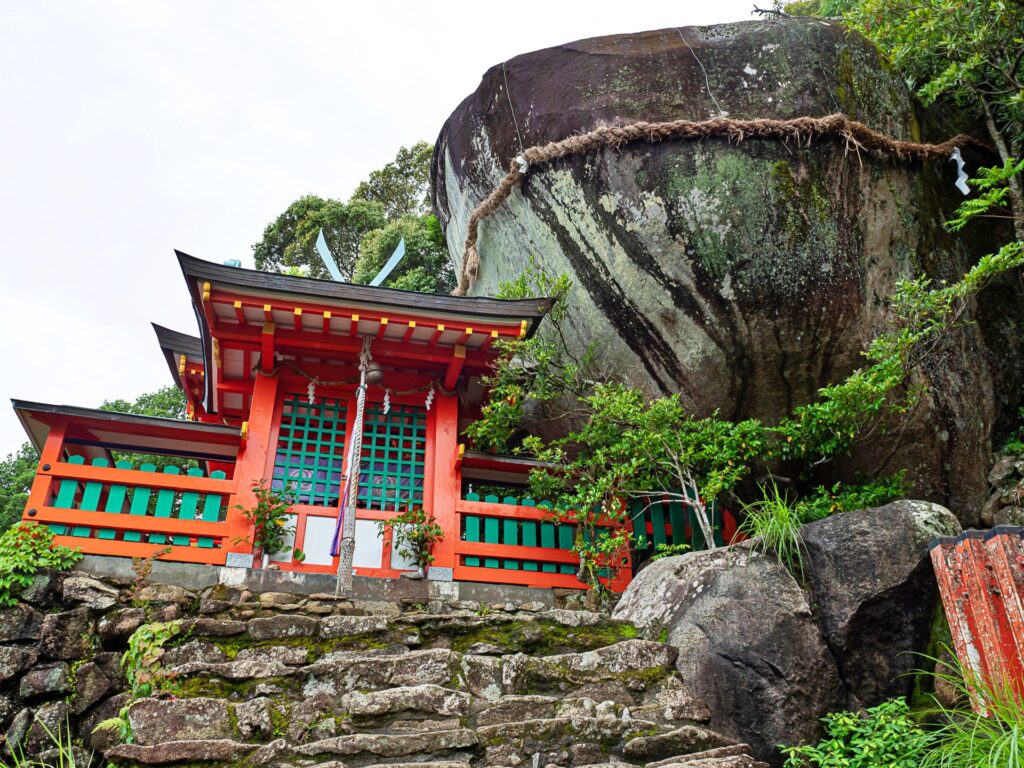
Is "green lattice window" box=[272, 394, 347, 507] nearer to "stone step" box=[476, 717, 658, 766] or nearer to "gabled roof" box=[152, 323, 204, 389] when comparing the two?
"gabled roof" box=[152, 323, 204, 389]

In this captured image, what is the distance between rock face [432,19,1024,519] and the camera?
877 cm

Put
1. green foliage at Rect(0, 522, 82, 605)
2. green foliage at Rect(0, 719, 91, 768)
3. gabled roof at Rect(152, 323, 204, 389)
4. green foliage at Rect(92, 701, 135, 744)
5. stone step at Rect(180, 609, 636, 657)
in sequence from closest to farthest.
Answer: green foliage at Rect(92, 701, 135, 744) → green foliage at Rect(0, 719, 91, 768) → stone step at Rect(180, 609, 636, 657) → green foliage at Rect(0, 522, 82, 605) → gabled roof at Rect(152, 323, 204, 389)

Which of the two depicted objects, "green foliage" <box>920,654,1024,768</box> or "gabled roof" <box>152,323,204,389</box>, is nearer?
"green foliage" <box>920,654,1024,768</box>

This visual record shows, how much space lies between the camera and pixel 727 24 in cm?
985

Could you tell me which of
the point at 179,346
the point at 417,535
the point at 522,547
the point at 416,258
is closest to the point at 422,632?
the point at 417,535

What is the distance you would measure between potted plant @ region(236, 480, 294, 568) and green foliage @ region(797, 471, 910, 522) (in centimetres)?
481

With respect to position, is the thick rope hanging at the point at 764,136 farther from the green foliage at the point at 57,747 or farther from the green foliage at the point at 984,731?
the green foliage at the point at 57,747

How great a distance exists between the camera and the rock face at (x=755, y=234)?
8773 mm

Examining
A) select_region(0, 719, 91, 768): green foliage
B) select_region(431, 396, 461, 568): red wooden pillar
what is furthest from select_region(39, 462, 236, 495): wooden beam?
select_region(0, 719, 91, 768): green foliage

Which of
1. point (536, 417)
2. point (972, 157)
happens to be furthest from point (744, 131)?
point (536, 417)

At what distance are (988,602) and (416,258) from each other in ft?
46.5

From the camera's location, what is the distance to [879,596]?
17.1ft

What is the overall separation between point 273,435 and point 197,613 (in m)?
3.19

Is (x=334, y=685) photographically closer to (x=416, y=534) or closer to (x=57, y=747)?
(x=57, y=747)
